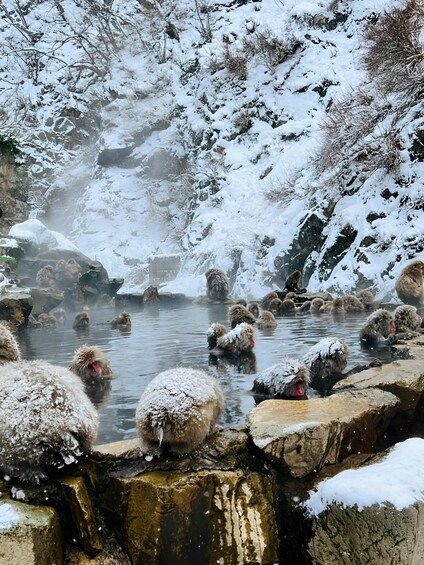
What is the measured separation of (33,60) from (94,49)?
13.7ft

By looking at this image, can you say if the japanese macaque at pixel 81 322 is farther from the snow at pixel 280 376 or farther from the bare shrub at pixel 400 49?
the bare shrub at pixel 400 49

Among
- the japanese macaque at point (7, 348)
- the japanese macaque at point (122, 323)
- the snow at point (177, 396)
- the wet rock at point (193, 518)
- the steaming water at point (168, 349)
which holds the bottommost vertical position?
the wet rock at point (193, 518)

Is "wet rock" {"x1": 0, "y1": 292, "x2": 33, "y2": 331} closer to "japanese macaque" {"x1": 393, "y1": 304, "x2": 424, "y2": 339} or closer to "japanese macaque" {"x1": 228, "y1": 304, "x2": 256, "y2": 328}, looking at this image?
"japanese macaque" {"x1": 228, "y1": 304, "x2": 256, "y2": 328}

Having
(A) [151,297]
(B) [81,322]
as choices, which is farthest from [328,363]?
(A) [151,297]

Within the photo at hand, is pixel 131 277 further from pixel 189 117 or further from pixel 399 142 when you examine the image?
pixel 399 142

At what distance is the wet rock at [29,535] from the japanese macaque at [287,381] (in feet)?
7.27

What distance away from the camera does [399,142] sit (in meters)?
13.7

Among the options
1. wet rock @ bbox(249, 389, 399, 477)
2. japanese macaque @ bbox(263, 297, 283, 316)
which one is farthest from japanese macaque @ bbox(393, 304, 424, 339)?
japanese macaque @ bbox(263, 297, 283, 316)

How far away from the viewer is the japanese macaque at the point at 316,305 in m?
11.0

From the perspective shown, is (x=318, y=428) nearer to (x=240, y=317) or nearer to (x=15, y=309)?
(x=240, y=317)

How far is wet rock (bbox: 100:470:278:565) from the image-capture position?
2.86 meters

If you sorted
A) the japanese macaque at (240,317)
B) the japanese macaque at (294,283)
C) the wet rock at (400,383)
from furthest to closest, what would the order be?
the japanese macaque at (294,283) → the japanese macaque at (240,317) → the wet rock at (400,383)

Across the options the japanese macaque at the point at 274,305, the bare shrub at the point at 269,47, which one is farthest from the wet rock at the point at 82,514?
the bare shrub at the point at 269,47

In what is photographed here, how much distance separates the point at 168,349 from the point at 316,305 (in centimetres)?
478
